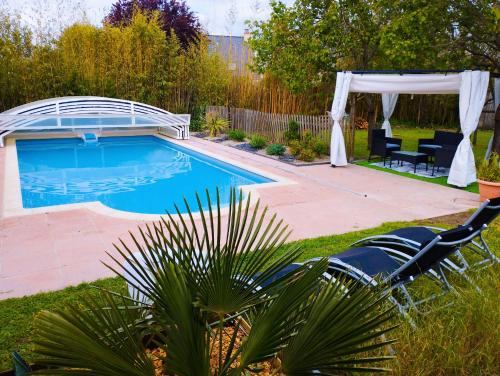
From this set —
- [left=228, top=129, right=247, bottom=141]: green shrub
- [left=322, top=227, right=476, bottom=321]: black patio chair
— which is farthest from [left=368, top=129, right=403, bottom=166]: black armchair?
[left=322, top=227, right=476, bottom=321]: black patio chair

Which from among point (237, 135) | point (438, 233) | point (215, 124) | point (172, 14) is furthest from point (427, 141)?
point (172, 14)

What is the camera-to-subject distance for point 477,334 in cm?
250

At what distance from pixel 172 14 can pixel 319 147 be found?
16.5 m

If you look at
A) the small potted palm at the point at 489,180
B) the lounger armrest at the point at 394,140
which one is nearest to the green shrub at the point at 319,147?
the lounger armrest at the point at 394,140

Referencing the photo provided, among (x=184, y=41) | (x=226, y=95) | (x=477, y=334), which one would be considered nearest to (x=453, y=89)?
(x=477, y=334)

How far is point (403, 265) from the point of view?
9.70 feet

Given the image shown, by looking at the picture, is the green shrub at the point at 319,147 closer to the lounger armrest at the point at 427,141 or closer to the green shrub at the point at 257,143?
the green shrub at the point at 257,143

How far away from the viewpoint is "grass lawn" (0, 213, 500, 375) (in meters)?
2.28

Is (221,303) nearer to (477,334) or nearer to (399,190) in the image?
(477,334)

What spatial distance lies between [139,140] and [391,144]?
851cm

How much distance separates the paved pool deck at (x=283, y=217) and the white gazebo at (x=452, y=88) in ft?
1.94

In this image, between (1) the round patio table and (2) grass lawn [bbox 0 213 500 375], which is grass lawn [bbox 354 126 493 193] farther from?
(2) grass lawn [bbox 0 213 500 375]

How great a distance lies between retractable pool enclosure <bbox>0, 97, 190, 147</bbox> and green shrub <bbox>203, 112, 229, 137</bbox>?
41.1 inches

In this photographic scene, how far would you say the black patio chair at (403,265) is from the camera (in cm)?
293
